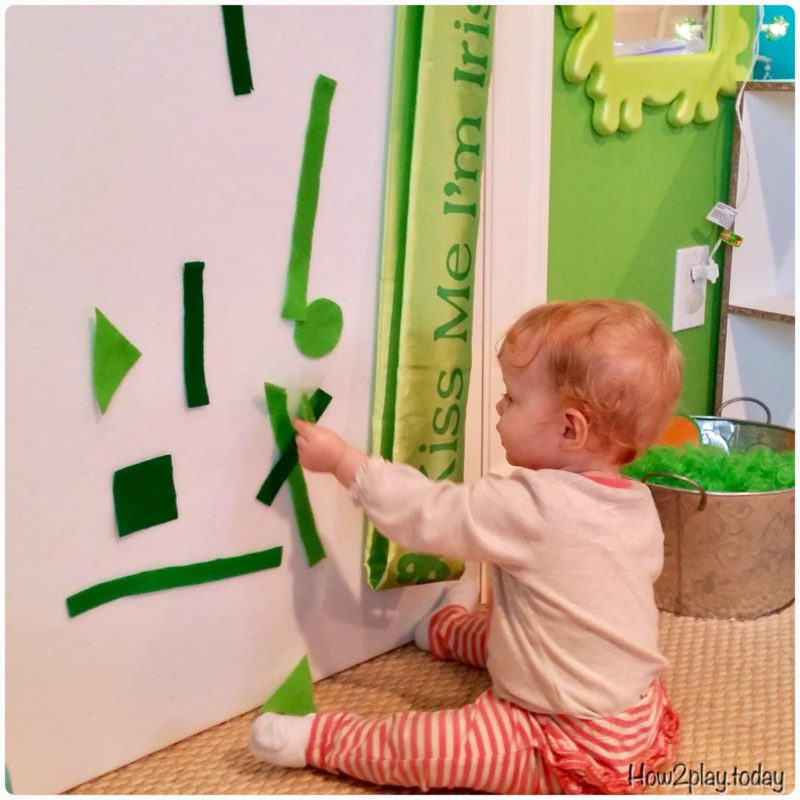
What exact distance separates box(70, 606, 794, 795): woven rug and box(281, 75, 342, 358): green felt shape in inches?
15.1

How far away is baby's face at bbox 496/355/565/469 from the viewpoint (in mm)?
969

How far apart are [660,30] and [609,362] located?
72 cm

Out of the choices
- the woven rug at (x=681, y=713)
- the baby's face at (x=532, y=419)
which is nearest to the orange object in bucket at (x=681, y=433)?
the woven rug at (x=681, y=713)

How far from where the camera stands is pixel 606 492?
968 millimetres

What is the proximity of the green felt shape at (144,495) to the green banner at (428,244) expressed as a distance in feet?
0.80

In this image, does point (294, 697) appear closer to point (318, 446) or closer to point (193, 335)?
point (318, 446)

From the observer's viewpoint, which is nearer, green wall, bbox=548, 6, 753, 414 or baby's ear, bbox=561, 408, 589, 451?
baby's ear, bbox=561, 408, 589, 451

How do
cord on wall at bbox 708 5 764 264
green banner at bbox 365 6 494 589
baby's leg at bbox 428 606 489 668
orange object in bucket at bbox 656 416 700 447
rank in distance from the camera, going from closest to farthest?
green banner at bbox 365 6 494 589 < baby's leg at bbox 428 606 489 668 < orange object in bucket at bbox 656 416 700 447 < cord on wall at bbox 708 5 764 264

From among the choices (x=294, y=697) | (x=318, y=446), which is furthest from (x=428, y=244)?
(x=294, y=697)

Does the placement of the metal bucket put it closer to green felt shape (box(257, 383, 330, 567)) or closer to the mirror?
green felt shape (box(257, 383, 330, 567))

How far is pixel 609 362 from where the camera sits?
3.08 ft

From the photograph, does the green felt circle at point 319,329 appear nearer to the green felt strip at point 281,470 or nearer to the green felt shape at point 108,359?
the green felt strip at point 281,470

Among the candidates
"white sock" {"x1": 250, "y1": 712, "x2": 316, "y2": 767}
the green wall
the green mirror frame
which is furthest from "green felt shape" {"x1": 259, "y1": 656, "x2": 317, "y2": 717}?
the green mirror frame

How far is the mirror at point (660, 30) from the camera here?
137 centimetres
